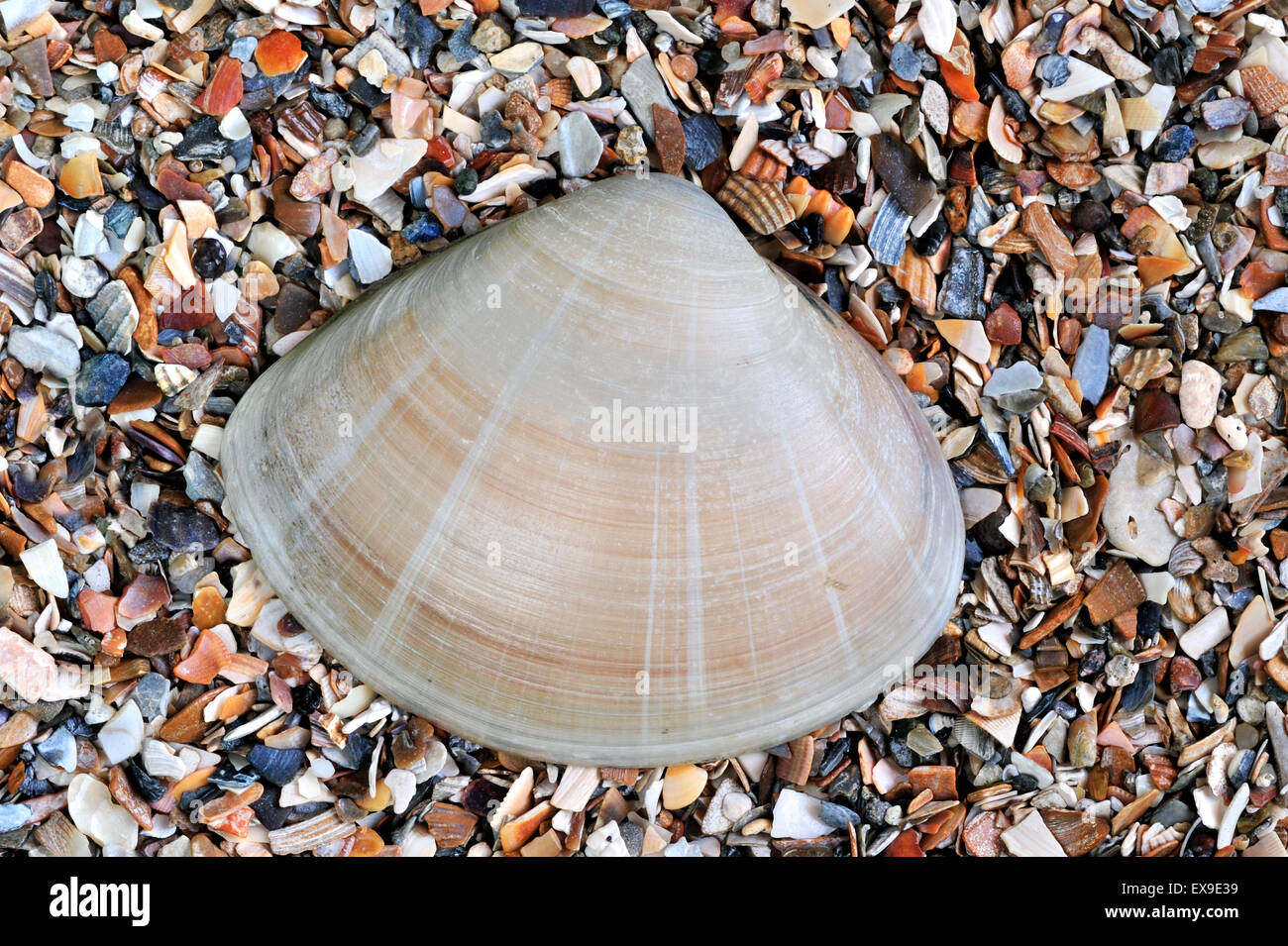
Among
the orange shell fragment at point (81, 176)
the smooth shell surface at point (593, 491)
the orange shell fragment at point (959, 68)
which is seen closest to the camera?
the smooth shell surface at point (593, 491)

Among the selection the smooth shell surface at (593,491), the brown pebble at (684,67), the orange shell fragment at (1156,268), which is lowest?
the smooth shell surface at (593,491)

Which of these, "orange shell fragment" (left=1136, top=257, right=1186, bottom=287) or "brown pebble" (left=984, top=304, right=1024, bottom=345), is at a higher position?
"orange shell fragment" (left=1136, top=257, right=1186, bottom=287)

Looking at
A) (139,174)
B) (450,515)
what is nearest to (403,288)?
(450,515)

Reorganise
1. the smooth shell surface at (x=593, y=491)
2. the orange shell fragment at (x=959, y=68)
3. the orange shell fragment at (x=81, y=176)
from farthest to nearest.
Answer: the orange shell fragment at (x=959, y=68), the orange shell fragment at (x=81, y=176), the smooth shell surface at (x=593, y=491)

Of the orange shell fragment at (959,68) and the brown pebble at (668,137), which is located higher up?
the orange shell fragment at (959,68)

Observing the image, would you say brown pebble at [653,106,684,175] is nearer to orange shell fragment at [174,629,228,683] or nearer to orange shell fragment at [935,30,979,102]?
orange shell fragment at [935,30,979,102]

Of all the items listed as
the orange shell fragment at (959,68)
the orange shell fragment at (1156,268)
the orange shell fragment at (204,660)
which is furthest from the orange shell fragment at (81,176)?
the orange shell fragment at (1156,268)

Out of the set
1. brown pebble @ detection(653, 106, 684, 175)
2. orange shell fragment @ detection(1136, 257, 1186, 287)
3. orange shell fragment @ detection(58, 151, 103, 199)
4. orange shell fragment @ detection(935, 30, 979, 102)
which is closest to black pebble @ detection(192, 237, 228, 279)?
orange shell fragment @ detection(58, 151, 103, 199)

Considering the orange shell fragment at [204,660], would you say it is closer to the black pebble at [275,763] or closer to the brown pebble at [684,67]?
the black pebble at [275,763]

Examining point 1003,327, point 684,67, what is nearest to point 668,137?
point 684,67
